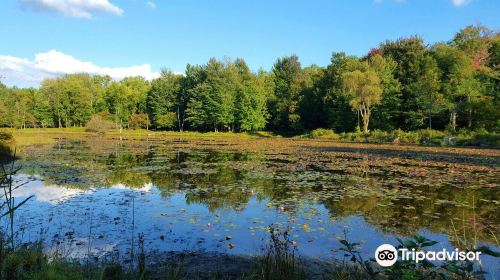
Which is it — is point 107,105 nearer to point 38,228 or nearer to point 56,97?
point 56,97

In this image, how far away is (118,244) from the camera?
23.2 ft

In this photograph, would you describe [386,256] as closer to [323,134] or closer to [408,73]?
[323,134]

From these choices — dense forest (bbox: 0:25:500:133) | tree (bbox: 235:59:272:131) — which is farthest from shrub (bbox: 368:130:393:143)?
tree (bbox: 235:59:272:131)

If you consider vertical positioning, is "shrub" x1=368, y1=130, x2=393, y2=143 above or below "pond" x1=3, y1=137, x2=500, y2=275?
above

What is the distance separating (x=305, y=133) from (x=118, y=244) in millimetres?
51426

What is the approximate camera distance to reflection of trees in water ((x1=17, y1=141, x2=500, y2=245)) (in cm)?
914

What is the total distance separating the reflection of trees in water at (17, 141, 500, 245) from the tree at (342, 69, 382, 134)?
1092 inches

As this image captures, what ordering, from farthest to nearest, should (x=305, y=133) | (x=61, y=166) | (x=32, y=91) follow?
(x=32, y=91) → (x=305, y=133) → (x=61, y=166)

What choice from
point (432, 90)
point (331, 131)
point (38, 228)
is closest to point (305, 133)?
point (331, 131)

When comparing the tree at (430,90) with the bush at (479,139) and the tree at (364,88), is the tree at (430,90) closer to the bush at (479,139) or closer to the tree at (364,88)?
the tree at (364,88)

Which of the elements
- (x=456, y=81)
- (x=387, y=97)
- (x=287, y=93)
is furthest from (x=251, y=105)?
(x=456, y=81)

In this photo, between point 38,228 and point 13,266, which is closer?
point 13,266

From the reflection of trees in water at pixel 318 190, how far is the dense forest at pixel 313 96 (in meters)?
27.9

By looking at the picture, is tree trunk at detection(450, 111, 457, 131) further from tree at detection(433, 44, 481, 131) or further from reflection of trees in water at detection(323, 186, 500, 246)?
reflection of trees in water at detection(323, 186, 500, 246)
